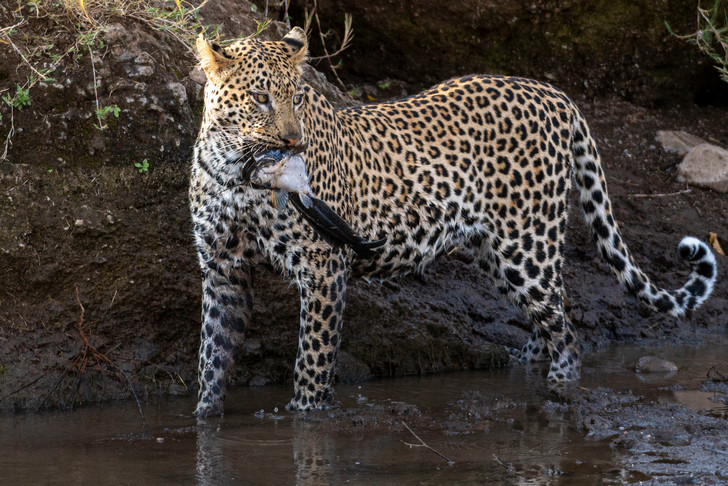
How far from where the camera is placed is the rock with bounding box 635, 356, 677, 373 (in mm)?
7492

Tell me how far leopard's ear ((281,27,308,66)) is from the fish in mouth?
673mm

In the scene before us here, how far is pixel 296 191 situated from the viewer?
Result: 5691mm

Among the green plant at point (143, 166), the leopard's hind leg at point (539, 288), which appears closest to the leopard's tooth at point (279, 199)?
the green plant at point (143, 166)

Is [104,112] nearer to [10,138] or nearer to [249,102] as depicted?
[10,138]

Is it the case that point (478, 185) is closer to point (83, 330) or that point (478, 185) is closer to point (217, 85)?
point (217, 85)

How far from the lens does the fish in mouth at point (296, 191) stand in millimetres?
5633

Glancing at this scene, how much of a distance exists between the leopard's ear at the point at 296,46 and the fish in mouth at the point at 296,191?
673mm

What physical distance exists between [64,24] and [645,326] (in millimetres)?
5390

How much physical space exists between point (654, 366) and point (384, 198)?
2496mm

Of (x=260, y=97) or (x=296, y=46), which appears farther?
(x=296, y=46)

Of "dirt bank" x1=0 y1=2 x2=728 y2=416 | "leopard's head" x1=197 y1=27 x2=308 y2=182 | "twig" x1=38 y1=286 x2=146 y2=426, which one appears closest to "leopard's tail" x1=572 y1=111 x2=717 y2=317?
"dirt bank" x1=0 y1=2 x2=728 y2=416

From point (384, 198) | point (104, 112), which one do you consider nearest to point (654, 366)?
point (384, 198)

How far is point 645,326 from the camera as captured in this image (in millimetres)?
8805

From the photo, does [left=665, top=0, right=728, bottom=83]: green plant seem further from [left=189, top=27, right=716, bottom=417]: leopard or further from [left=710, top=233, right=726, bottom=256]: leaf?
[left=189, top=27, right=716, bottom=417]: leopard
